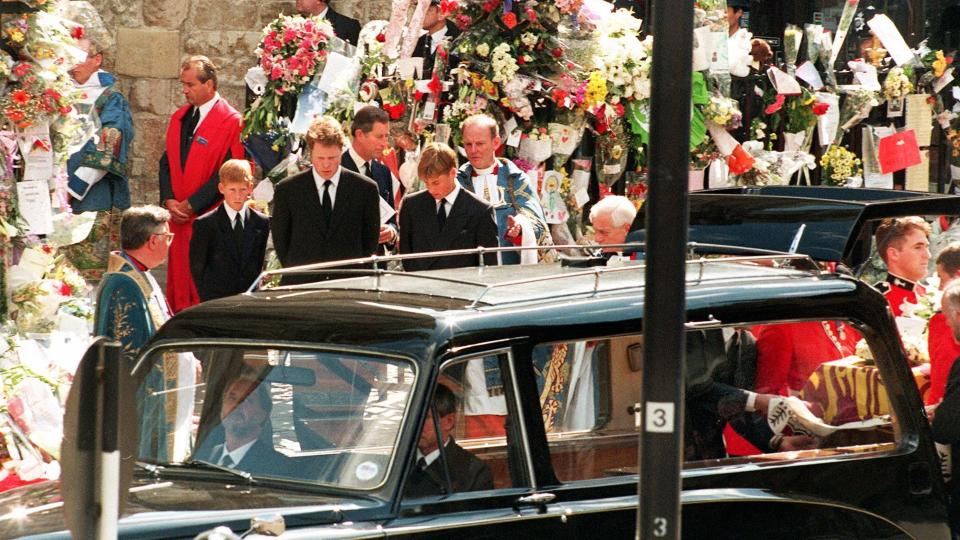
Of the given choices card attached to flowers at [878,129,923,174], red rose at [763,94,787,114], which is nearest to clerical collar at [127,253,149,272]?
red rose at [763,94,787,114]

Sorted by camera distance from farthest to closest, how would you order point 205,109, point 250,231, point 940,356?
point 205,109
point 250,231
point 940,356

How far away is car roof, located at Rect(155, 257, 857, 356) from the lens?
5.14 meters

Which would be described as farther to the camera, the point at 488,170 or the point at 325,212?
the point at 488,170

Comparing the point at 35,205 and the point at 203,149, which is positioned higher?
the point at 203,149

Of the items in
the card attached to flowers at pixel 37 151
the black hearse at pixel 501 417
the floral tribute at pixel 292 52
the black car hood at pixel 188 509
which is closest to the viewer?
the black car hood at pixel 188 509

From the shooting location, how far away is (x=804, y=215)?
26.0 ft

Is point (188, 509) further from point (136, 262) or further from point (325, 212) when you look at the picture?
point (325, 212)

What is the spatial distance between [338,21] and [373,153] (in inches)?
120

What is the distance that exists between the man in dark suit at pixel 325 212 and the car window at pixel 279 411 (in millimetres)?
3994

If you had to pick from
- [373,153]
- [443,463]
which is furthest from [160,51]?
[443,463]

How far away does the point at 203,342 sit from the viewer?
5.52 m

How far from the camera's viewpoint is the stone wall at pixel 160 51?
46.0 feet

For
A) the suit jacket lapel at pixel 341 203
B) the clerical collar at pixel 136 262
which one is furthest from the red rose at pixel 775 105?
the clerical collar at pixel 136 262

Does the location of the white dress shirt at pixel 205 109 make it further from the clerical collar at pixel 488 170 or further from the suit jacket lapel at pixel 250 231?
the clerical collar at pixel 488 170
